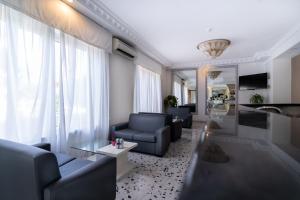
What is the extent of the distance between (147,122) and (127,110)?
3.05ft

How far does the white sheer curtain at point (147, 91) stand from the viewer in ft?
15.4

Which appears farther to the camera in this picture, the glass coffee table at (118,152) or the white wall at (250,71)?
the white wall at (250,71)

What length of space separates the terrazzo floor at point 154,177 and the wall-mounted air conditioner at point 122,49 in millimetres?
2304

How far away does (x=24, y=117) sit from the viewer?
197 centimetres

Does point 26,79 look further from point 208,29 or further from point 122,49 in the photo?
point 208,29

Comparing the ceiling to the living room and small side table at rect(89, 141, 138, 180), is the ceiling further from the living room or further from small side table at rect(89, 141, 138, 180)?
small side table at rect(89, 141, 138, 180)

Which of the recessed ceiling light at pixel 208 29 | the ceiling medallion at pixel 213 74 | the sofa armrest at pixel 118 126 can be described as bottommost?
the sofa armrest at pixel 118 126

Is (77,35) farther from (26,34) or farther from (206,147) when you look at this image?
(206,147)

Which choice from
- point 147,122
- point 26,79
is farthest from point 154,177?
point 26,79

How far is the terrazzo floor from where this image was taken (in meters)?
1.79

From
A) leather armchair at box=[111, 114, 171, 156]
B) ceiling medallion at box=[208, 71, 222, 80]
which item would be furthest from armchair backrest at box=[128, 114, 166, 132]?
ceiling medallion at box=[208, 71, 222, 80]

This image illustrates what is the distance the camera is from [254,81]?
550 centimetres

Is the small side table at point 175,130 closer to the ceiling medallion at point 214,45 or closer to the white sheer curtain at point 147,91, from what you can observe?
the white sheer curtain at point 147,91

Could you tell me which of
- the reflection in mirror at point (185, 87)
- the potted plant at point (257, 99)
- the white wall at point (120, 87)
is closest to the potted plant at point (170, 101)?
the reflection in mirror at point (185, 87)
